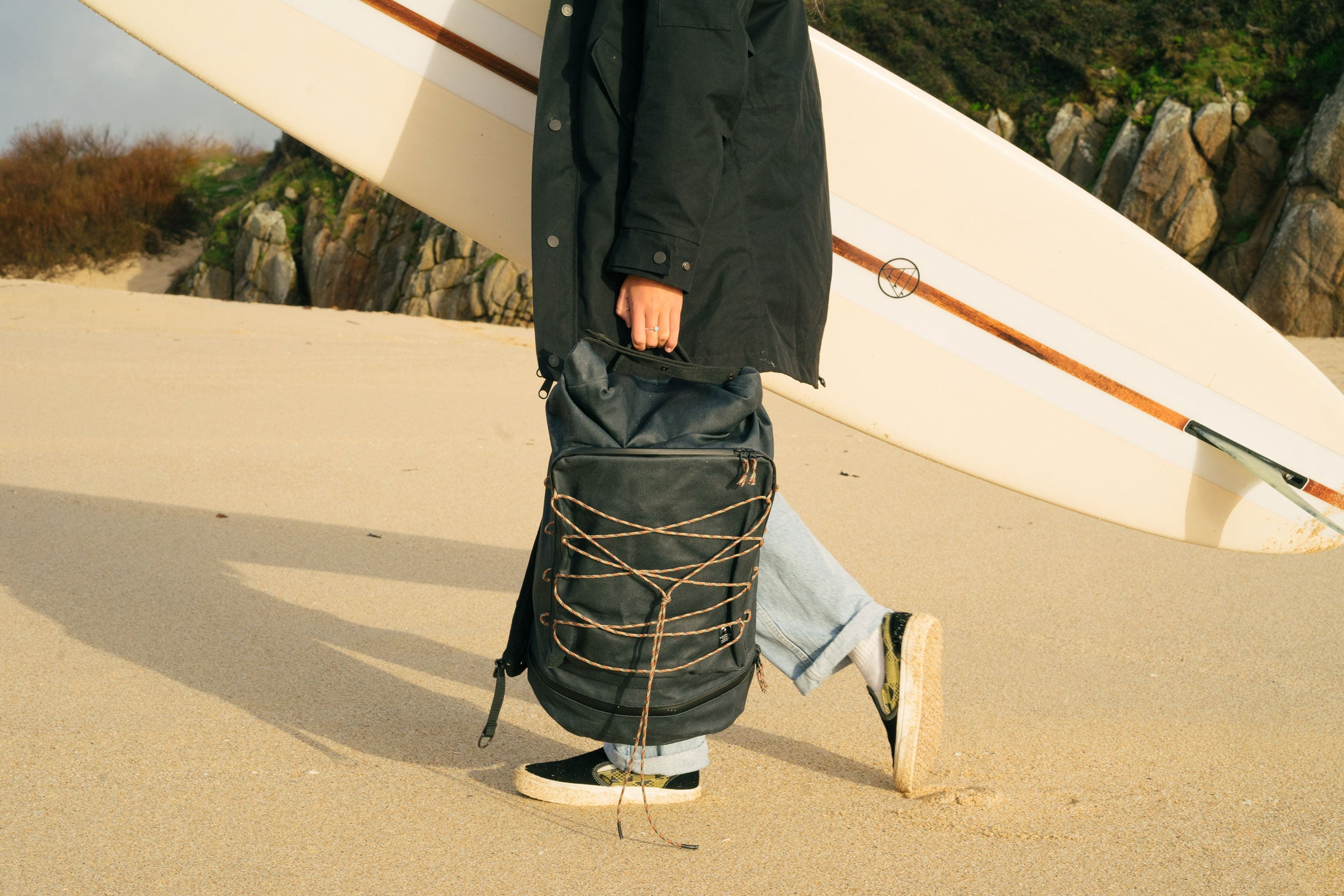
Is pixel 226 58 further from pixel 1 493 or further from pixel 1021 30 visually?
pixel 1021 30

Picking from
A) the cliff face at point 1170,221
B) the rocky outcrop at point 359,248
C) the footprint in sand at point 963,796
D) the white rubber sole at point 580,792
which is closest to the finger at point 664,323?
the white rubber sole at point 580,792

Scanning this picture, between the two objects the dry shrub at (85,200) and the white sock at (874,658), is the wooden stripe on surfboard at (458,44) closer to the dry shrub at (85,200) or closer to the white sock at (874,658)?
the white sock at (874,658)

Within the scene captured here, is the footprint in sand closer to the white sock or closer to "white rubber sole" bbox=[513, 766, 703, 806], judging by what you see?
the white sock

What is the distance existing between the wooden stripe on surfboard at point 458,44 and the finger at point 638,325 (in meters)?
1.00

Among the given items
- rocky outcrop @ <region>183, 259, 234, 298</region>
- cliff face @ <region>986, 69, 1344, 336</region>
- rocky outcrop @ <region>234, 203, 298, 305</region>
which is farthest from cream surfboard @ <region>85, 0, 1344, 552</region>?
rocky outcrop @ <region>183, 259, 234, 298</region>

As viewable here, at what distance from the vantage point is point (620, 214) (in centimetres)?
124

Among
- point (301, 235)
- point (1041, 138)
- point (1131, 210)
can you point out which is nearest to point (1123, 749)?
point (1131, 210)

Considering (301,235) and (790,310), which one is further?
(301,235)

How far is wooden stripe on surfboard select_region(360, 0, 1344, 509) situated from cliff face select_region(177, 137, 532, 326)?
8.33 meters

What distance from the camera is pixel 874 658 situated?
4.54 ft

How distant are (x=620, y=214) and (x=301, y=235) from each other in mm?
14111

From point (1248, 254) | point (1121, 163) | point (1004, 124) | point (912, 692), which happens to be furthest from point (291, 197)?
point (912, 692)

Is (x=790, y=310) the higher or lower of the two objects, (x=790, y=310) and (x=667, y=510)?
the higher

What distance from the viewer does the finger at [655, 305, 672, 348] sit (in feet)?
4.02
